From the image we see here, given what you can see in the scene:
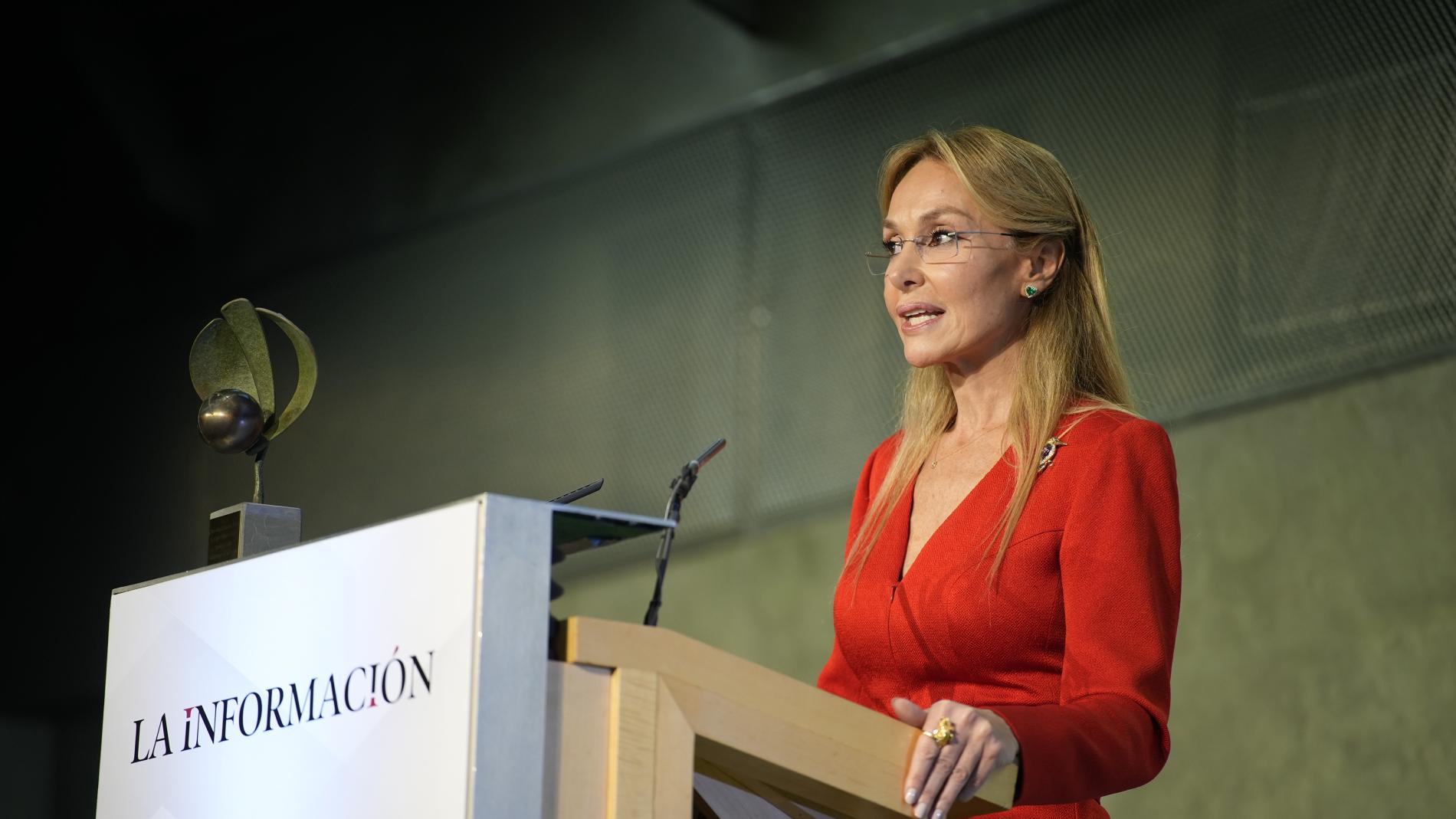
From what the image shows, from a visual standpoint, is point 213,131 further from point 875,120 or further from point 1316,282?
point 1316,282

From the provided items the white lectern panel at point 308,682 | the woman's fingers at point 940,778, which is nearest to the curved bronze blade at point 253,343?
the white lectern panel at point 308,682

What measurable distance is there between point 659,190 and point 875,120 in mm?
978

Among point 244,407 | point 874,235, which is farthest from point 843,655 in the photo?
point 874,235

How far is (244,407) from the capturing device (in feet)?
6.19

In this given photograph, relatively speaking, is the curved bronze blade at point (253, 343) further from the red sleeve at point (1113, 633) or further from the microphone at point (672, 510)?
the red sleeve at point (1113, 633)

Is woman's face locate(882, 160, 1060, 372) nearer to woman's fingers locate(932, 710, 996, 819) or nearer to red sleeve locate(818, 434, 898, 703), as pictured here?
red sleeve locate(818, 434, 898, 703)

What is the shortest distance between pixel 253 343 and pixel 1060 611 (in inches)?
42.2

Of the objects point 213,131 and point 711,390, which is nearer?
point 711,390

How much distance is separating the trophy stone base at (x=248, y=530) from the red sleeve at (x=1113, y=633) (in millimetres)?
837

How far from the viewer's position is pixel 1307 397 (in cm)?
440

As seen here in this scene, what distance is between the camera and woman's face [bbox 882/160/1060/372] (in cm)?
215

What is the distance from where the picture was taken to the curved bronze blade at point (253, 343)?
2010mm

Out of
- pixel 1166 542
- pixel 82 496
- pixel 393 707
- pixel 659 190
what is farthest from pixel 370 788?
pixel 82 496

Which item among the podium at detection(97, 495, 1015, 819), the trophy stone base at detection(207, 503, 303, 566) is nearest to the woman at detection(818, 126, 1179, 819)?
the podium at detection(97, 495, 1015, 819)
